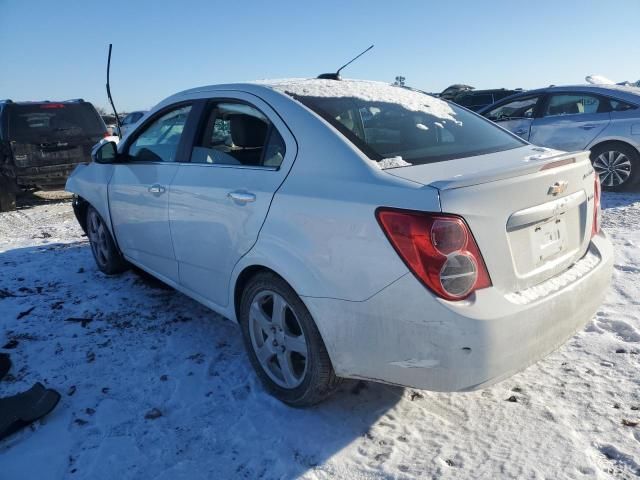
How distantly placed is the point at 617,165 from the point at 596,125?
25.5 inches

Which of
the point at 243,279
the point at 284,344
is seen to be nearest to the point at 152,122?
the point at 243,279

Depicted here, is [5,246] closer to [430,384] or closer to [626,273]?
[430,384]

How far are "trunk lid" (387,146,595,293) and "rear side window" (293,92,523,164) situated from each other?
17 centimetres

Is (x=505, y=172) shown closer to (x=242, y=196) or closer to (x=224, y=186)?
(x=242, y=196)

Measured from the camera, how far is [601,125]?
23.3 ft

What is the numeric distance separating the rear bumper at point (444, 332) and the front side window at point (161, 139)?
1779 mm

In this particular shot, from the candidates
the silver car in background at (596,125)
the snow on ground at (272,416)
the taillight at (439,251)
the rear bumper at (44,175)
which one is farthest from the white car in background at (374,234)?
the rear bumper at (44,175)

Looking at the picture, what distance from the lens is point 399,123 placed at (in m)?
2.72

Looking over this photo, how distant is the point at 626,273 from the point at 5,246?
655 centimetres

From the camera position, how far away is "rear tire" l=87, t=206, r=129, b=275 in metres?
4.46

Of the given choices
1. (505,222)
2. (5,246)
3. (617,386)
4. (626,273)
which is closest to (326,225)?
(505,222)

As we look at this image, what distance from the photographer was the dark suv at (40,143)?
8.26m

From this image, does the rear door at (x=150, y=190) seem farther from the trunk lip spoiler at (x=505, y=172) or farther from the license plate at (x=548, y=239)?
the license plate at (x=548, y=239)

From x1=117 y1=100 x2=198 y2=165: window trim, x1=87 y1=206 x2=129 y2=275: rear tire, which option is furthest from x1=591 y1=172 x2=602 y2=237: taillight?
x1=87 y1=206 x2=129 y2=275: rear tire
